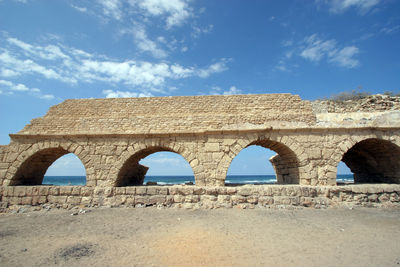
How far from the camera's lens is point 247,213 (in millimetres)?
5695

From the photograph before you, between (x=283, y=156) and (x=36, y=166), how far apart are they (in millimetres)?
9346

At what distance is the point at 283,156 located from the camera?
816cm

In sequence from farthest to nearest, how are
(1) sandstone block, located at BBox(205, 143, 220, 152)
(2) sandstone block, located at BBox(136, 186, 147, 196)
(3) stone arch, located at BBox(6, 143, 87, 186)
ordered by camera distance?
(3) stone arch, located at BBox(6, 143, 87, 186) → (1) sandstone block, located at BBox(205, 143, 220, 152) → (2) sandstone block, located at BBox(136, 186, 147, 196)

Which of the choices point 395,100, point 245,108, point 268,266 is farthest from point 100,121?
point 395,100

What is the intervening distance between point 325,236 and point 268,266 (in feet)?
6.08

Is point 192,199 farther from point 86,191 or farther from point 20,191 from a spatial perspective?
point 20,191

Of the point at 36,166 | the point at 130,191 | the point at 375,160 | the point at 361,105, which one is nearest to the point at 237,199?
the point at 130,191

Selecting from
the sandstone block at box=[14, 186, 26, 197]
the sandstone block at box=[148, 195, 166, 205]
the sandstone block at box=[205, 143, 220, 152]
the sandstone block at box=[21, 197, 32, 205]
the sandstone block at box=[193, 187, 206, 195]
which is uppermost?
the sandstone block at box=[205, 143, 220, 152]

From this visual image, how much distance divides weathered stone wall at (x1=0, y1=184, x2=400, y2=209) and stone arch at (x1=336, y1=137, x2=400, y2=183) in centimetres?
122

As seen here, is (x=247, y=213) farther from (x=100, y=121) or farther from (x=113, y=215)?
(x=100, y=121)

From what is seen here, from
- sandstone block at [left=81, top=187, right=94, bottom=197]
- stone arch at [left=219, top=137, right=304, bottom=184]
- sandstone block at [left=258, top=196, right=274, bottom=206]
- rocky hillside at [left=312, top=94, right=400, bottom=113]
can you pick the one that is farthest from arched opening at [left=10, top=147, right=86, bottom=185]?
rocky hillside at [left=312, top=94, right=400, bottom=113]

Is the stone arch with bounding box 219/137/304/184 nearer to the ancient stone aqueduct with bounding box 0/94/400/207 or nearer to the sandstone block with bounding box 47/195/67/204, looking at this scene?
the ancient stone aqueduct with bounding box 0/94/400/207

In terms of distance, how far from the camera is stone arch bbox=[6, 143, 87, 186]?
7.16 m

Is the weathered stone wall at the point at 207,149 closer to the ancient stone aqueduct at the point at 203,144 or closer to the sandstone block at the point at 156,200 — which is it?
the ancient stone aqueduct at the point at 203,144
